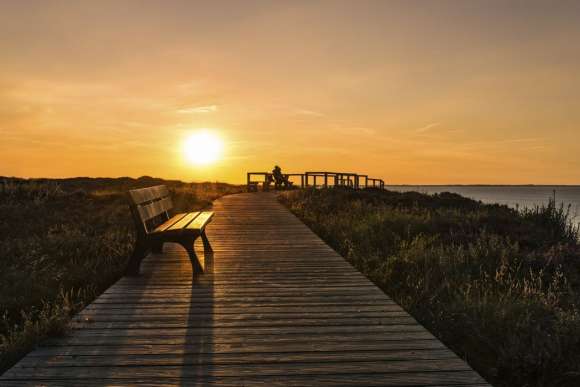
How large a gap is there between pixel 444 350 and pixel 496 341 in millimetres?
861

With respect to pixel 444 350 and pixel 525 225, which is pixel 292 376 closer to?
pixel 444 350

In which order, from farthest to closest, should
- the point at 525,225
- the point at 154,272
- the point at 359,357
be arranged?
1. the point at 525,225
2. the point at 154,272
3. the point at 359,357

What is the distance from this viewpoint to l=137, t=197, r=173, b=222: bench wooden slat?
5967 mm

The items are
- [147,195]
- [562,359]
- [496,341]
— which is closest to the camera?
[562,359]

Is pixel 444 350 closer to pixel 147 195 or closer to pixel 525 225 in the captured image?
pixel 147 195

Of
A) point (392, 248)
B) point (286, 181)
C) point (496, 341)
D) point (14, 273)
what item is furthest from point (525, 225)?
point (286, 181)

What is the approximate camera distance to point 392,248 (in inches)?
324

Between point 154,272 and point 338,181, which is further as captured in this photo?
point 338,181

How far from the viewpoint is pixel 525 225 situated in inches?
470

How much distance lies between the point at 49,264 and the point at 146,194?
183cm

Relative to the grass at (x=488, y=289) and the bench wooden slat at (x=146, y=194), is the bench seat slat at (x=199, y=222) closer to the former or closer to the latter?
the bench wooden slat at (x=146, y=194)

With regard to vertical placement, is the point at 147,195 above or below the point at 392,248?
above

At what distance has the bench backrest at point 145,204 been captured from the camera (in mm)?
5680

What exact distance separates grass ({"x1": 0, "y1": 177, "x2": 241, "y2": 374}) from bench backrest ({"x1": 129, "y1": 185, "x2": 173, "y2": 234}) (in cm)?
91
